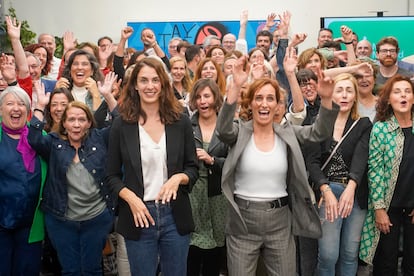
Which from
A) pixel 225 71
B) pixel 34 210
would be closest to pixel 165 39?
pixel 225 71

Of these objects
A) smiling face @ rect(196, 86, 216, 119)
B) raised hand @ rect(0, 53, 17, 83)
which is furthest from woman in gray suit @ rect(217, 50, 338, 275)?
raised hand @ rect(0, 53, 17, 83)

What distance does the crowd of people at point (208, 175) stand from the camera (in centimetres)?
288

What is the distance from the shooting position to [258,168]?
3.05 metres

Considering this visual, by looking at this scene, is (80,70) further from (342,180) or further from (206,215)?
(342,180)

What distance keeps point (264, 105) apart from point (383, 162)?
101 centimetres

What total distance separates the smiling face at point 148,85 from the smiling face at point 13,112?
99 cm

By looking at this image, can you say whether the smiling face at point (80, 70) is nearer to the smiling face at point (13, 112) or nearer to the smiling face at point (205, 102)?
the smiling face at point (13, 112)

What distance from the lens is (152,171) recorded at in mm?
2855

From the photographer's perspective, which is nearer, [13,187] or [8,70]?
[13,187]

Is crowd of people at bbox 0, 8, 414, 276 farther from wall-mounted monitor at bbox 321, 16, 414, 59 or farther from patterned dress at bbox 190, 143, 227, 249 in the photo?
wall-mounted monitor at bbox 321, 16, 414, 59

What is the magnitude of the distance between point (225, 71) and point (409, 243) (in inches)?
91.7

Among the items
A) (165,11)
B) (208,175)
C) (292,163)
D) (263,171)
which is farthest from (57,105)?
(165,11)

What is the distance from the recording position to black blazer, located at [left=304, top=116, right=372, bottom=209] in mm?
3516

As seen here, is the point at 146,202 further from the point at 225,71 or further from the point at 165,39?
the point at 165,39
